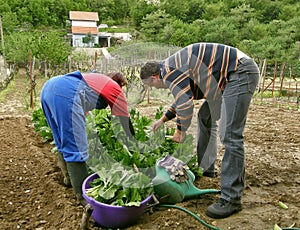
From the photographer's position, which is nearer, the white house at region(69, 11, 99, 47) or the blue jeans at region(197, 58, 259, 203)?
the blue jeans at region(197, 58, 259, 203)

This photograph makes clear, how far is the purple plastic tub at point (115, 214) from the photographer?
2201 mm

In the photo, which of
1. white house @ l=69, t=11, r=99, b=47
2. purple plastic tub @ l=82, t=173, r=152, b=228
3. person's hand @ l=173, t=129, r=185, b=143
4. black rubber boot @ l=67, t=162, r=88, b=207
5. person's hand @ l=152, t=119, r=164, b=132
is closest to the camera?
purple plastic tub @ l=82, t=173, r=152, b=228

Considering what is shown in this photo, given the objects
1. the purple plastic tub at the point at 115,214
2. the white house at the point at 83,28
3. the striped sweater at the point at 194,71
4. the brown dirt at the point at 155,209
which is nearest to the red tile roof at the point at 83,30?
the white house at the point at 83,28

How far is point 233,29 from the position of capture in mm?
34312

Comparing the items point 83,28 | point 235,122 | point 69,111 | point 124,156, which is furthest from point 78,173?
point 83,28

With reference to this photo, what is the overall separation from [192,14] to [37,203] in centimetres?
4220

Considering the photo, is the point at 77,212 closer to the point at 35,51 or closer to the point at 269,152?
the point at 269,152

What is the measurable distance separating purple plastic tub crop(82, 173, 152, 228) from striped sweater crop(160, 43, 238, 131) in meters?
0.76

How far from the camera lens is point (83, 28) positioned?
4331cm

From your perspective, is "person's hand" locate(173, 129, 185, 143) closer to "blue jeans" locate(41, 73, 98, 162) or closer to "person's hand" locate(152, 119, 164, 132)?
"person's hand" locate(152, 119, 164, 132)

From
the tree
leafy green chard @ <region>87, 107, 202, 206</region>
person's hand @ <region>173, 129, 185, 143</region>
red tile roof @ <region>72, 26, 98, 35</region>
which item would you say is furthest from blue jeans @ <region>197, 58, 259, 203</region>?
red tile roof @ <region>72, 26, 98, 35</region>

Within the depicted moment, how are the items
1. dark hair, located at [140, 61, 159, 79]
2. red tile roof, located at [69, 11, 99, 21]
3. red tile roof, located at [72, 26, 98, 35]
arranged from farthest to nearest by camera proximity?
1. red tile roof, located at [69, 11, 99, 21]
2. red tile roof, located at [72, 26, 98, 35]
3. dark hair, located at [140, 61, 159, 79]

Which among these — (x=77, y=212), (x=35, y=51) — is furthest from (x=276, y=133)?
(x=35, y=51)

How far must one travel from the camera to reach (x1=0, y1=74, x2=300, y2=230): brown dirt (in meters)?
2.40
